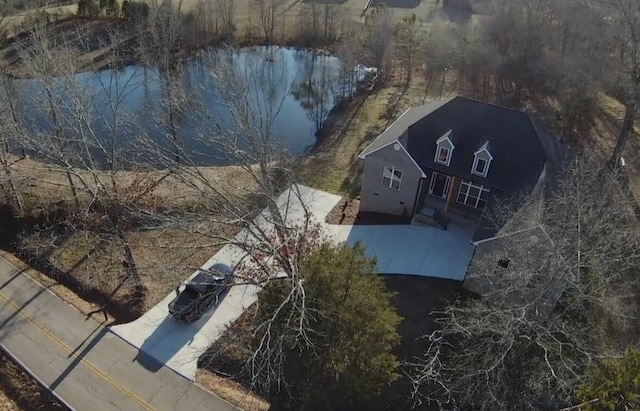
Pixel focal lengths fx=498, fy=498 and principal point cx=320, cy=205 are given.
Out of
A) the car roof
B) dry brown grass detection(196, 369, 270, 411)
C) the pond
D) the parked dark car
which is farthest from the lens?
the pond

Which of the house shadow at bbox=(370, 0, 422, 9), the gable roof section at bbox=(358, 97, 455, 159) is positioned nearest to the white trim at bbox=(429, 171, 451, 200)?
the gable roof section at bbox=(358, 97, 455, 159)

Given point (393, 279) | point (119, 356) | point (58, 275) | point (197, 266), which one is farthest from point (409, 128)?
point (58, 275)

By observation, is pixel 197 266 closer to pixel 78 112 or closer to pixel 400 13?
pixel 78 112

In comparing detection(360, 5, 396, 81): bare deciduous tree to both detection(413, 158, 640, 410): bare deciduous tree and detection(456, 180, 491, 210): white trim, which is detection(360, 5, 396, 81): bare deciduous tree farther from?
detection(413, 158, 640, 410): bare deciduous tree

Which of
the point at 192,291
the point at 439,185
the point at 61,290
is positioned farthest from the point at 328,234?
the point at 61,290

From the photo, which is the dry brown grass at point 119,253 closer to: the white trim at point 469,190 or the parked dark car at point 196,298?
the parked dark car at point 196,298

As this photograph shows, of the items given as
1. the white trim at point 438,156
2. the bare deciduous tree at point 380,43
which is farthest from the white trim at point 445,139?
the bare deciduous tree at point 380,43

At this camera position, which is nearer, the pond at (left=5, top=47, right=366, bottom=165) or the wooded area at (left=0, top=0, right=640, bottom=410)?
the wooded area at (left=0, top=0, right=640, bottom=410)
